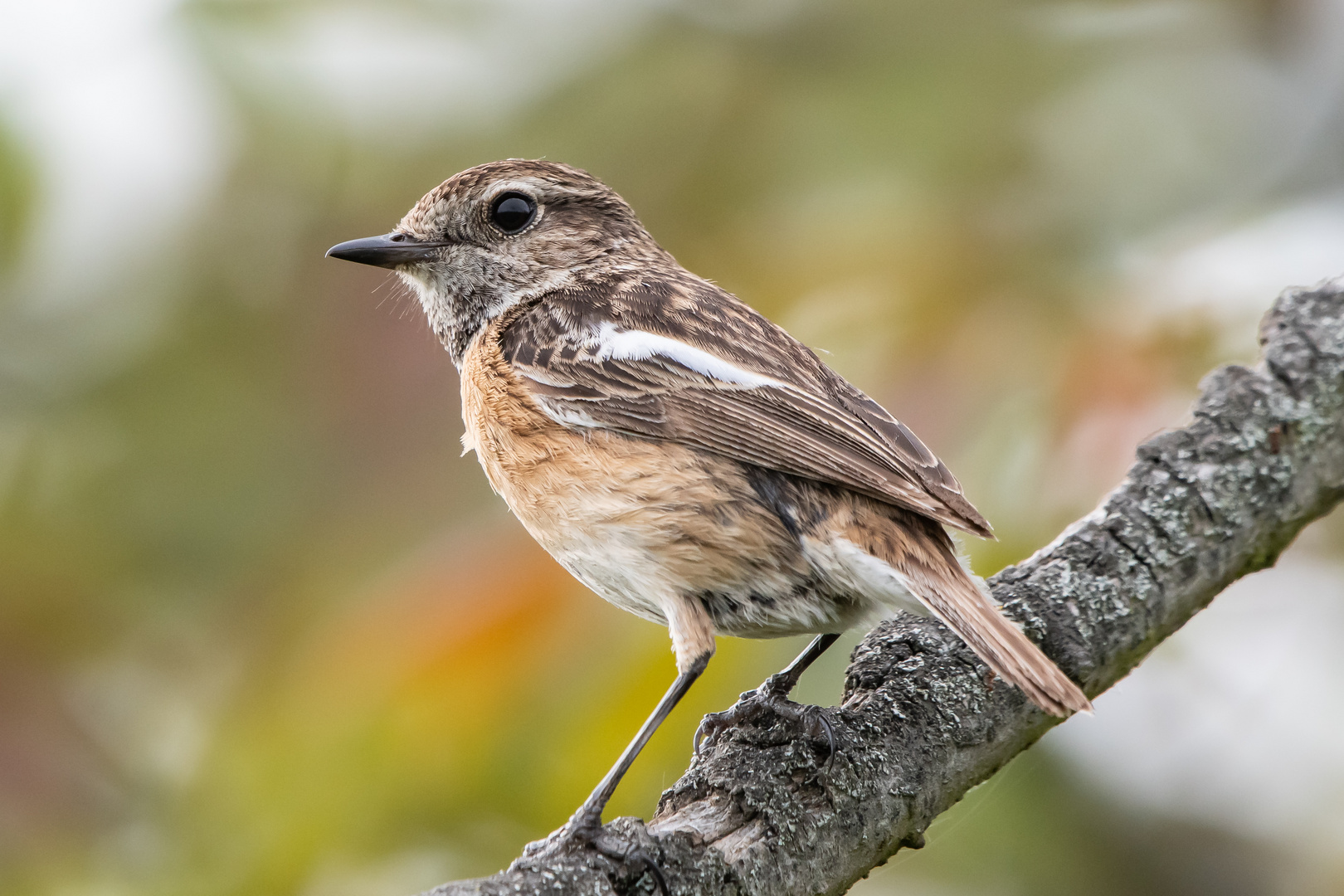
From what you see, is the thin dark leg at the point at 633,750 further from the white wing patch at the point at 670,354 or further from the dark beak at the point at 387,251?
the dark beak at the point at 387,251

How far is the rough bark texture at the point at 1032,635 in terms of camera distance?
9.15 feet

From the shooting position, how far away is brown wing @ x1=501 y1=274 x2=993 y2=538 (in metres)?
3.35

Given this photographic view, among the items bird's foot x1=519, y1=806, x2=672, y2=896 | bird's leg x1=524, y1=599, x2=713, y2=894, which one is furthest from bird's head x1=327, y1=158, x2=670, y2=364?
bird's foot x1=519, y1=806, x2=672, y2=896

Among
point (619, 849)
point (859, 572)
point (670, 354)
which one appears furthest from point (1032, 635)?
point (619, 849)

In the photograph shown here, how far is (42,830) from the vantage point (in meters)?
3.16

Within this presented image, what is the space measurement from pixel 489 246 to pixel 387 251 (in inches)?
16.1

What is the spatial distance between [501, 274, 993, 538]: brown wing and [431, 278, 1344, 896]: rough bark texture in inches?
19.9

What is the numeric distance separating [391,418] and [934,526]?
1.68 metres

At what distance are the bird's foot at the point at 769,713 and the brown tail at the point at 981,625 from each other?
0.43 metres

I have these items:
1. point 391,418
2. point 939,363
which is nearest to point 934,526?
point 939,363

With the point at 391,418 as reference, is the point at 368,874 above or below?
below

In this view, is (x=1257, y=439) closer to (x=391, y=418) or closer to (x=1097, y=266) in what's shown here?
(x=1097, y=266)

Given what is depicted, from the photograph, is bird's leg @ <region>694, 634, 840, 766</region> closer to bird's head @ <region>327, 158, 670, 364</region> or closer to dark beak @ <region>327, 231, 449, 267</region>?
bird's head @ <region>327, 158, 670, 364</region>

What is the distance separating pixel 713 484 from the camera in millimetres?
3408
